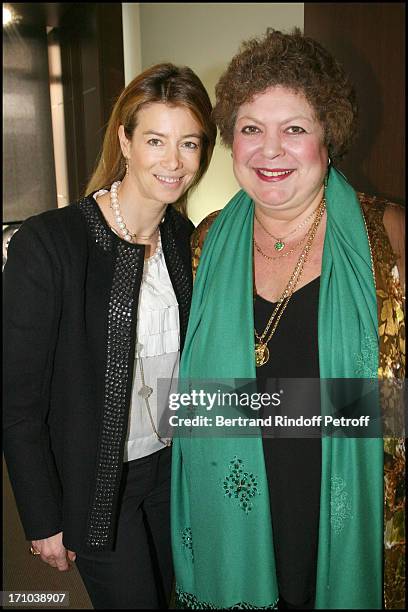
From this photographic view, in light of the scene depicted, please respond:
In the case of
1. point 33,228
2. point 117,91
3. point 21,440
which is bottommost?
point 21,440

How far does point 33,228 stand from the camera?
1156 mm

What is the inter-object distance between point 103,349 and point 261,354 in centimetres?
36

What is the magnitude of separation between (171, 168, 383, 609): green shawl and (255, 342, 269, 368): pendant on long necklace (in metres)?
0.02

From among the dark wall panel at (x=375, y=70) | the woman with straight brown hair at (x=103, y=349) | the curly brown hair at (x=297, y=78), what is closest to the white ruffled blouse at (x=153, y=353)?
the woman with straight brown hair at (x=103, y=349)

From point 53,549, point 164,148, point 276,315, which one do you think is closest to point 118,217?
point 164,148

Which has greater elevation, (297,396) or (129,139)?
(129,139)

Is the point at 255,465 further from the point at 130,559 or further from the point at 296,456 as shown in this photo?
the point at 130,559

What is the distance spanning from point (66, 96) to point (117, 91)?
1.27 ft

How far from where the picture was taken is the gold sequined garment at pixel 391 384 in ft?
3.83

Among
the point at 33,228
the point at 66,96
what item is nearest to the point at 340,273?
the point at 33,228

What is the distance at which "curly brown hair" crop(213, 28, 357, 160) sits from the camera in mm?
1180

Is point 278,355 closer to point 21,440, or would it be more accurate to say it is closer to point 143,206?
point 143,206

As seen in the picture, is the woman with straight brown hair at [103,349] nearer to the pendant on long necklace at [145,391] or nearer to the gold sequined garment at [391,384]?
the pendant on long necklace at [145,391]

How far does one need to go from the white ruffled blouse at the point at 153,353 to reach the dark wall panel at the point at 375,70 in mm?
661
